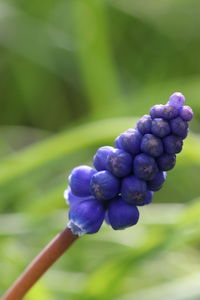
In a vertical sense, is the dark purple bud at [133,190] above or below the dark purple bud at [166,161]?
below

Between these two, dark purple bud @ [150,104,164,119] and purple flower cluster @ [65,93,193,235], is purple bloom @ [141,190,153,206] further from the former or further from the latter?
dark purple bud @ [150,104,164,119]

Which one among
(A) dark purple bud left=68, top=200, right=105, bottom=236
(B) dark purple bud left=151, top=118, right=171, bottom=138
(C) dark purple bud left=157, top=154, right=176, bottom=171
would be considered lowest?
(A) dark purple bud left=68, top=200, right=105, bottom=236

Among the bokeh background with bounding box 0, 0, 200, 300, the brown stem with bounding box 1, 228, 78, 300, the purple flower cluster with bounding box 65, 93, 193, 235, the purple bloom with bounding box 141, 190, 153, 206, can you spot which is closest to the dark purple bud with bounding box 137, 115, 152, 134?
the purple flower cluster with bounding box 65, 93, 193, 235

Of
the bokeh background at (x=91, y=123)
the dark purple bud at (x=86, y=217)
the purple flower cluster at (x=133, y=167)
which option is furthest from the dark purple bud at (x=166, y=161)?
the bokeh background at (x=91, y=123)

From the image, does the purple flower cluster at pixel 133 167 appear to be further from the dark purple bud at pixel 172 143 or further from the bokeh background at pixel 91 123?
the bokeh background at pixel 91 123

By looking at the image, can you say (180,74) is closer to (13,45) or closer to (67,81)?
(67,81)

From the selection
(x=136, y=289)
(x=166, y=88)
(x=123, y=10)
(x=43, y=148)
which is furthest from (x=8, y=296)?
(x=123, y=10)

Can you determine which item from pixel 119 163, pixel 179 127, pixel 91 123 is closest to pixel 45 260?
pixel 119 163
